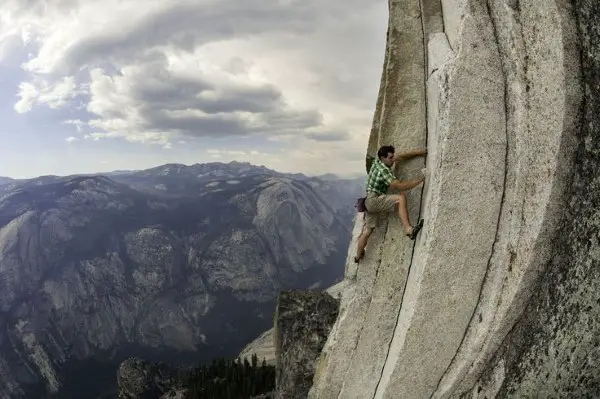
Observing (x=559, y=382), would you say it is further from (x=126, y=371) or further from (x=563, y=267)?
(x=126, y=371)

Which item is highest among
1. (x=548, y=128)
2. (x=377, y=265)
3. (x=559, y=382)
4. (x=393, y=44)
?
(x=393, y=44)

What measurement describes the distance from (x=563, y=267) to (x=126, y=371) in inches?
4157

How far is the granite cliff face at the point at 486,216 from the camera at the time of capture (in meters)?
10.8

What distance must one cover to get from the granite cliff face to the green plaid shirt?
1.27 metres

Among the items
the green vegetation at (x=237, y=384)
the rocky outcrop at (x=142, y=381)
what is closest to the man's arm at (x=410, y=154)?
the green vegetation at (x=237, y=384)

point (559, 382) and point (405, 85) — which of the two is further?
point (405, 85)

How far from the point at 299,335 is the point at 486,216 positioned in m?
17.9

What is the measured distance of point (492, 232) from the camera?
13.0 m

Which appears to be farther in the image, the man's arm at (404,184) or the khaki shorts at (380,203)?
the khaki shorts at (380,203)

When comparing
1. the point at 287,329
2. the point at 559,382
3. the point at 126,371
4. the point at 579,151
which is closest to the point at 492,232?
the point at 579,151

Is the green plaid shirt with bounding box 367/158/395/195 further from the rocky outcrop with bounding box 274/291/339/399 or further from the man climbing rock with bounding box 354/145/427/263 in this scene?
the rocky outcrop with bounding box 274/291/339/399

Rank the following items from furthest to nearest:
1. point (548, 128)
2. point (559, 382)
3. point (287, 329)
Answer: point (287, 329)
point (548, 128)
point (559, 382)

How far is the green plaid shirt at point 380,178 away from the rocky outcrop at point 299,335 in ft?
47.0

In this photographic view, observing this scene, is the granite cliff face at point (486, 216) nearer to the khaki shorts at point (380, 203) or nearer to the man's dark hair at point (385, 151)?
the khaki shorts at point (380, 203)
